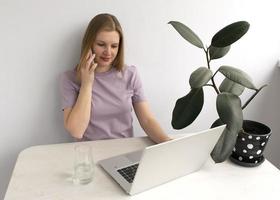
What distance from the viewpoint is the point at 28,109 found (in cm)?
145

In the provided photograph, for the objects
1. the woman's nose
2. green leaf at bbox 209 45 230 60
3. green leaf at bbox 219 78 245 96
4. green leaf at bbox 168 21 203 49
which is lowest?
green leaf at bbox 219 78 245 96

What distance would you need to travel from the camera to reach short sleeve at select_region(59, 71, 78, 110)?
134 centimetres

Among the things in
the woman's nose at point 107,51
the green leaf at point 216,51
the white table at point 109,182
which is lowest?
the white table at point 109,182

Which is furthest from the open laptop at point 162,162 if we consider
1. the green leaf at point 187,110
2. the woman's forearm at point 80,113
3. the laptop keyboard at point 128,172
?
the woman's forearm at point 80,113

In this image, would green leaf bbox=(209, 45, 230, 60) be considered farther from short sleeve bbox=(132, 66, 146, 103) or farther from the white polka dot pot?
short sleeve bbox=(132, 66, 146, 103)

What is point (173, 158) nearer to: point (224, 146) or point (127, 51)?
point (224, 146)

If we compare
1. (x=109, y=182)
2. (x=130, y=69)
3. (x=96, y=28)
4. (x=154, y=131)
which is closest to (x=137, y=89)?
(x=130, y=69)

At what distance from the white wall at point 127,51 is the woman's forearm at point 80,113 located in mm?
212

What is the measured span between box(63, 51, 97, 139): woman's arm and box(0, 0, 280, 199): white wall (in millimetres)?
156

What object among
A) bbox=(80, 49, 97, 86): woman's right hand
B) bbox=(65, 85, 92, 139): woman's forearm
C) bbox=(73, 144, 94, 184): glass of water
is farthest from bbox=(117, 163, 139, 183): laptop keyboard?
bbox=(80, 49, 97, 86): woman's right hand

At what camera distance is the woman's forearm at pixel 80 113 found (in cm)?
128

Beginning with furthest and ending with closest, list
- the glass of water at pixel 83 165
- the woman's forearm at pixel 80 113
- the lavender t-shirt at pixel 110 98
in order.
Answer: the lavender t-shirt at pixel 110 98 → the woman's forearm at pixel 80 113 → the glass of water at pixel 83 165

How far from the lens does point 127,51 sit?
1.49 meters

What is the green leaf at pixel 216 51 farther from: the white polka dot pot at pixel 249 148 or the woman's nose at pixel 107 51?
the woman's nose at pixel 107 51
